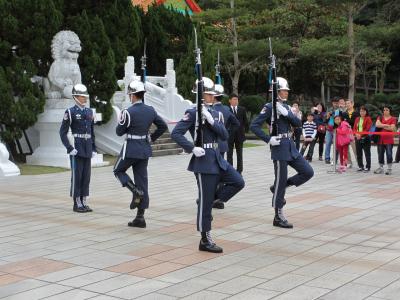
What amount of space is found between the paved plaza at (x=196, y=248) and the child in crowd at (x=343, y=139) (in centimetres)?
269

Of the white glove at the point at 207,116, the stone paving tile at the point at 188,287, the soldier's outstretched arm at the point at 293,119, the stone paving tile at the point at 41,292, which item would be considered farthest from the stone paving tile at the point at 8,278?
the soldier's outstretched arm at the point at 293,119

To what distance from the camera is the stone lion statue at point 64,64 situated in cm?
1514

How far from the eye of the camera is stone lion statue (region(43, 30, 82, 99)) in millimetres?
15141

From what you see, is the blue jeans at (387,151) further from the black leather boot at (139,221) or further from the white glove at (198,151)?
the white glove at (198,151)

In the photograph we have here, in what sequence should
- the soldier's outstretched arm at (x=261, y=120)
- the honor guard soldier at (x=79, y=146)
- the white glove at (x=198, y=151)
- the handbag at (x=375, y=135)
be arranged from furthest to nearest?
the handbag at (x=375, y=135) → the honor guard soldier at (x=79, y=146) → the soldier's outstretched arm at (x=261, y=120) → the white glove at (x=198, y=151)

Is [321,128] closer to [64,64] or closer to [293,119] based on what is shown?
[64,64]

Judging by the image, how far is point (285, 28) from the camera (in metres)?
31.6

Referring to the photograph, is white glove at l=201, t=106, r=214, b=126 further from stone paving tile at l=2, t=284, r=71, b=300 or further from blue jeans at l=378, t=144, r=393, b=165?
blue jeans at l=378, t=144, r=393, b=165

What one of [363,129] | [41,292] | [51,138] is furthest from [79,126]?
[363,129]

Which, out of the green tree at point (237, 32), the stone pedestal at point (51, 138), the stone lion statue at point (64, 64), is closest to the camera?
the stone pedestal at point (51, 138)

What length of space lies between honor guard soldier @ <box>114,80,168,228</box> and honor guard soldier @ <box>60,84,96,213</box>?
1.34 m

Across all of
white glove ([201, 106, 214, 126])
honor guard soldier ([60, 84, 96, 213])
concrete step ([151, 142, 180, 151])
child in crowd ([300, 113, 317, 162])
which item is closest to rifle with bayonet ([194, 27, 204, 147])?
white glove ([201, 106, 214, 126])

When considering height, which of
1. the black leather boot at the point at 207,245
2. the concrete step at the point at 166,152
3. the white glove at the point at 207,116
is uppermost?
the white glove at the point at 207,116

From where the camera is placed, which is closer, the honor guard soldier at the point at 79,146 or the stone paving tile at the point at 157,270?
the stone paving tile at the point at 157,270
